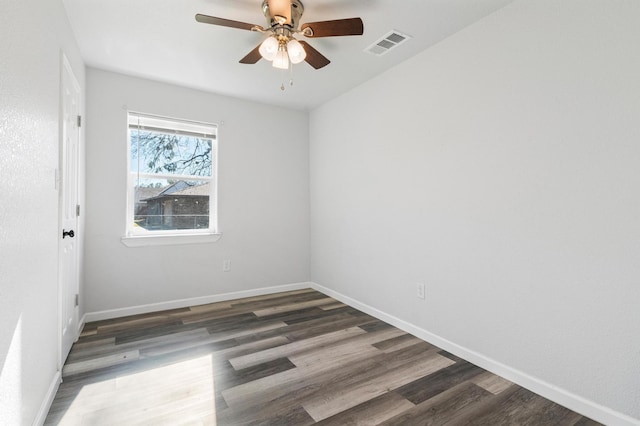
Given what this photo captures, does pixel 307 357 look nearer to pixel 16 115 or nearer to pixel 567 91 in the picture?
pixel 16 115

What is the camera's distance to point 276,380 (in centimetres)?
208

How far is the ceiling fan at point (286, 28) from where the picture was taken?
1.91 meters

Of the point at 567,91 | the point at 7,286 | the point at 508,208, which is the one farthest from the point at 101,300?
the point at 567,91

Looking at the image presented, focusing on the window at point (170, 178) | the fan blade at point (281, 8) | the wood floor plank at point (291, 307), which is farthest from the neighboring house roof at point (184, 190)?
the fan blade at point (281, 8)

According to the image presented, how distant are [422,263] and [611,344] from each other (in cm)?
129

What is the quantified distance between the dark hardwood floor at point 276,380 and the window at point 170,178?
3.49 ft

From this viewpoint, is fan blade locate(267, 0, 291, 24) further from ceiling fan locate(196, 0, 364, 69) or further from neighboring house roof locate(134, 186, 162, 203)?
neighboring house roof locate(134, 186, 162, 203)

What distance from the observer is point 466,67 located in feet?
7.80

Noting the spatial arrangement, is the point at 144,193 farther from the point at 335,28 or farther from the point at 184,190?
the point at 335,28

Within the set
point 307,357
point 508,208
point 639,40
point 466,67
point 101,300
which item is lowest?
point 307,357

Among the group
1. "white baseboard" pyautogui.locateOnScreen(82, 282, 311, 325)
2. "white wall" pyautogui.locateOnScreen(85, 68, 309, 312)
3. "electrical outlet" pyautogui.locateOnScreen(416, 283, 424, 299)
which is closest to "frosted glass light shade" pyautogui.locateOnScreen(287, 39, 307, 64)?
"white wall" pyautogui.locateOnScreen(85, 68, 309, 312)

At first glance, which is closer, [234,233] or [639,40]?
[639,40]

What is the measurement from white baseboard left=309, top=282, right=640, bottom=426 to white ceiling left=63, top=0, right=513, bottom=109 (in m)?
2.47

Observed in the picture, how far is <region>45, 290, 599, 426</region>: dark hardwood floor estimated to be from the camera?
1731mm
